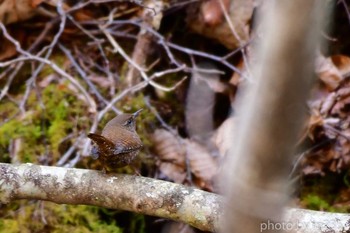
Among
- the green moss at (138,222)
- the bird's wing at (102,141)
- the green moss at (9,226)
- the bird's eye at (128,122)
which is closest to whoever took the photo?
the bird's wing at (102,141)

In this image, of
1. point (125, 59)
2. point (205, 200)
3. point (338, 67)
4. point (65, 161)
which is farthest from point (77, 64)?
point (205, 200)

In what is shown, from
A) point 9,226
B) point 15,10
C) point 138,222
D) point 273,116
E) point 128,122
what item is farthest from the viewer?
point 15,10

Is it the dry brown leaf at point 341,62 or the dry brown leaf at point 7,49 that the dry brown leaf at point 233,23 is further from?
the dry brown leaf at point 7,49

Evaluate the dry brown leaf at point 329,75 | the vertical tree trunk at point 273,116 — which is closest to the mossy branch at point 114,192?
the vertical tree trunk at point 273,116

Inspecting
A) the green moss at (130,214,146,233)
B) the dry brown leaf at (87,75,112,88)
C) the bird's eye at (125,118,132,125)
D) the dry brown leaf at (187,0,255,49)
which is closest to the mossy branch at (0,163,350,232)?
the bird's eye at (125,118,132,125)

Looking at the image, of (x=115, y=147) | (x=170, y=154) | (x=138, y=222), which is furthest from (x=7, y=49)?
(x=115, y=147)

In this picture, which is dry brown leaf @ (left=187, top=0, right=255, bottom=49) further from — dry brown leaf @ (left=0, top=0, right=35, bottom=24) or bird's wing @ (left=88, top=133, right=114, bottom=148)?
bird's wing @ (left=88, top=133, right=114, bottom=148)

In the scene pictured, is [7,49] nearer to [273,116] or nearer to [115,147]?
[115,147]

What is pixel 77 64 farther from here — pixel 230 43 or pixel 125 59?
pixel 230 43

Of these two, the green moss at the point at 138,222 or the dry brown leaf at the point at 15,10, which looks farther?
the dry brown leaf at the point at 15,10
